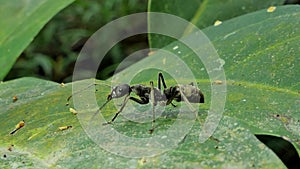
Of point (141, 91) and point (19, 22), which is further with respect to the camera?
point (19, 22)

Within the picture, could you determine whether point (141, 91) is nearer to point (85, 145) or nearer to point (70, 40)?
point (85, 145)

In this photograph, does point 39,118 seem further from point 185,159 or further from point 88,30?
point 88,30

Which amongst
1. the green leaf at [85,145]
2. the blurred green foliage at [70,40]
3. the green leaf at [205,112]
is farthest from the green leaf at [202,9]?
the blurred green foliage at [70,40]

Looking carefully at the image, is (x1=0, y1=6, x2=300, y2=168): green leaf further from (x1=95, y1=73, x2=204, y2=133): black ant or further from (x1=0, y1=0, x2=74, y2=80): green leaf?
(x1=0, y1=0, x2=74, y2=80): green leaf

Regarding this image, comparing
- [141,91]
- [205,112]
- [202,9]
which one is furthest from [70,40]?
[205,112]

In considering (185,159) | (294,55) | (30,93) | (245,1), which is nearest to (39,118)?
(30,93)
